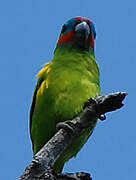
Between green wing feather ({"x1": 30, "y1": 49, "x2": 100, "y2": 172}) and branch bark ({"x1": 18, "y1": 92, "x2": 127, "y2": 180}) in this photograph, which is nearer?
branch bark ({"x1": 18, "y1": 92, "x2": 127, "y2": 180})

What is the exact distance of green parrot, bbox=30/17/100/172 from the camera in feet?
15.8

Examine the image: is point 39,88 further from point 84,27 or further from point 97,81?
point 84,27

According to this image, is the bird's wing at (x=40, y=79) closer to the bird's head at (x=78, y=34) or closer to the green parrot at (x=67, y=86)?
the green parrot at (x=67, y=86)

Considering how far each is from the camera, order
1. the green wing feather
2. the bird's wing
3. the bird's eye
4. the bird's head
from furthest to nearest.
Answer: the bird's eye → the bird's head → the bird's wing → the green wing feather

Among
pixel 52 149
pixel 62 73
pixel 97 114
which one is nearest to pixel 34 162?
pixel 52 149

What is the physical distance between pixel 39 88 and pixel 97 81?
829mm

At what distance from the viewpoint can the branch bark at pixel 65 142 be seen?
8.79 ft

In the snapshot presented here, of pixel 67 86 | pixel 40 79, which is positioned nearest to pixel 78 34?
pixel 40 79

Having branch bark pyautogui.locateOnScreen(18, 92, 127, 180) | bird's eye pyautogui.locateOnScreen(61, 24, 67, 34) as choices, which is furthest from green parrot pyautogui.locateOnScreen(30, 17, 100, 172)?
branch bark pyautogui.locateOnScreen(18, 92, 127, 180)

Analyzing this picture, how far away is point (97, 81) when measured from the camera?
5.33 metres

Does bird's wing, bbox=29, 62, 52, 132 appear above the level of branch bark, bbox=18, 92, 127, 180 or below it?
above

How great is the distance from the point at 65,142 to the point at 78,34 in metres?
3.07

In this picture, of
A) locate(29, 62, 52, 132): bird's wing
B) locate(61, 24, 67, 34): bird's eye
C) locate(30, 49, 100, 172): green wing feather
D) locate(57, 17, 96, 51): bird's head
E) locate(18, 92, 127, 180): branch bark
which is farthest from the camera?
locate(61, 24, 67, 34): bird's eye

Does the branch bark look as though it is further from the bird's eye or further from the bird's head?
the bird's eye
